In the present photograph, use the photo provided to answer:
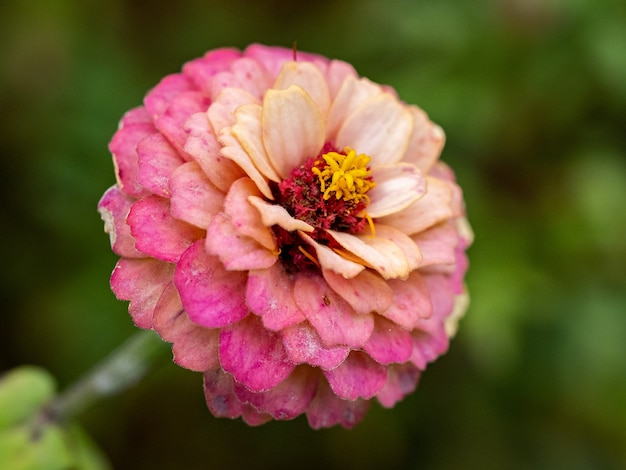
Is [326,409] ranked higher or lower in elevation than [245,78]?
lower

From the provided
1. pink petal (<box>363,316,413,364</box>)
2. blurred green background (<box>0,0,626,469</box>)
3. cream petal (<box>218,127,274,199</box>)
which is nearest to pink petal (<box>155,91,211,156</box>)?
cream petal (<box>218,127,274,199</box>)

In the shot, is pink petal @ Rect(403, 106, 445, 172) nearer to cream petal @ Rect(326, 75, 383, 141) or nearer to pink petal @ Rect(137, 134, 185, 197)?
cream petal @ Rect(326, 75, 383, 141)

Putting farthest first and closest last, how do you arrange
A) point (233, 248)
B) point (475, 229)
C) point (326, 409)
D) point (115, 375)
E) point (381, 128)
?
point (475, 229) < point (115, 375) < point (381, 128) < point (326, 409) < point (233, 248)

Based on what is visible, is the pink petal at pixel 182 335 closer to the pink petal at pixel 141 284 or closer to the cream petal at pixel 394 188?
the pink petal at pixel 141 284

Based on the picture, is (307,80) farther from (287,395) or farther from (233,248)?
(287,395)

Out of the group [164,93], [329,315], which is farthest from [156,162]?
[329,315]

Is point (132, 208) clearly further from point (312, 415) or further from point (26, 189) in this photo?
point (26, 189)

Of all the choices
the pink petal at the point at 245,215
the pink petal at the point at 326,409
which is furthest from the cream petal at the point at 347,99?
the pink petal at the point at 326,409
